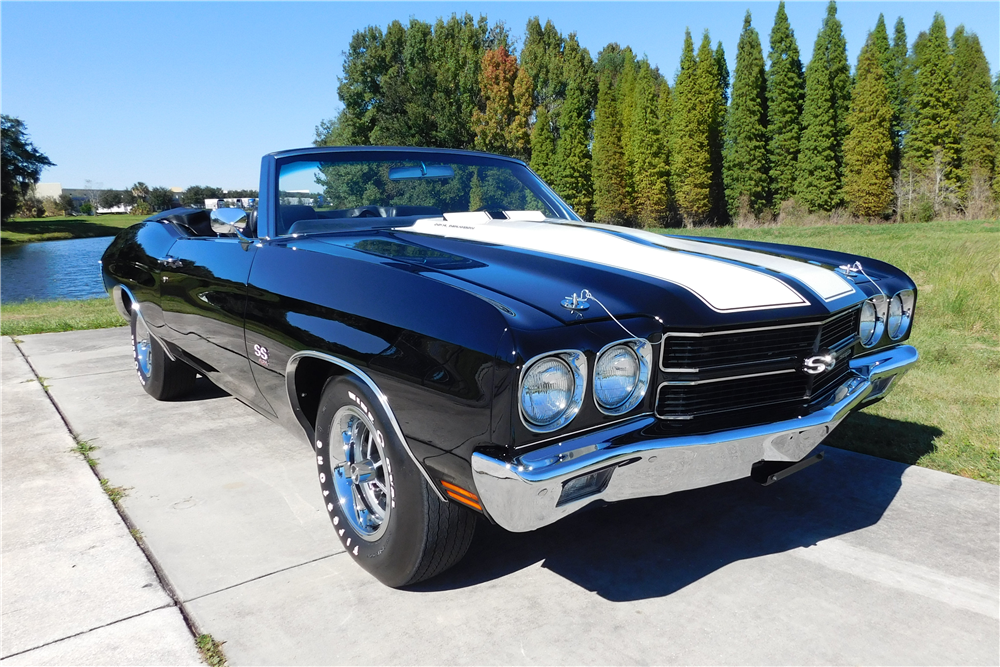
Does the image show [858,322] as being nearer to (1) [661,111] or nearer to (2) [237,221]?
(2) [237,221]

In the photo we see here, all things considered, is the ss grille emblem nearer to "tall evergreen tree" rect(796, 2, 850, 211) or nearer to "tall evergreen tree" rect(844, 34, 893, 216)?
"tall evergreen tree" rect(844, 34, 893, 216)

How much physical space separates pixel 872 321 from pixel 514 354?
184 centimetres

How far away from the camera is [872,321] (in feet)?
9.66

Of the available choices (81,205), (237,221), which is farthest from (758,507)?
(81,205)

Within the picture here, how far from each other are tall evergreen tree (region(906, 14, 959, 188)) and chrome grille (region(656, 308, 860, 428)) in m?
32.0

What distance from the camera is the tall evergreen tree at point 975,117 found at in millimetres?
29312

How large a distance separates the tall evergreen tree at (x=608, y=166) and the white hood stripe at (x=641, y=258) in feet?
109

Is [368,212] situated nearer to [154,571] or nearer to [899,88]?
[154,571]

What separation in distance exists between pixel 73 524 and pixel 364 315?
5.19 ft

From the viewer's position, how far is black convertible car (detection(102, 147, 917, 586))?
74.9 inches

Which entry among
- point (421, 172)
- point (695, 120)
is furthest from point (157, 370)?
point (695, 120)

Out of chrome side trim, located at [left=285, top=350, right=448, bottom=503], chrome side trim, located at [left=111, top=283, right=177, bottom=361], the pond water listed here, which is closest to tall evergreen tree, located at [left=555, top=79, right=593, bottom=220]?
the pond water

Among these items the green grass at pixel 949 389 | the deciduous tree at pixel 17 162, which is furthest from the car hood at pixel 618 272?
the deciduous tree at pixel 17 162

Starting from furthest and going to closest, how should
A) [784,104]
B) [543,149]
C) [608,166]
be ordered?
[543,149], [608,166], [784,104]
